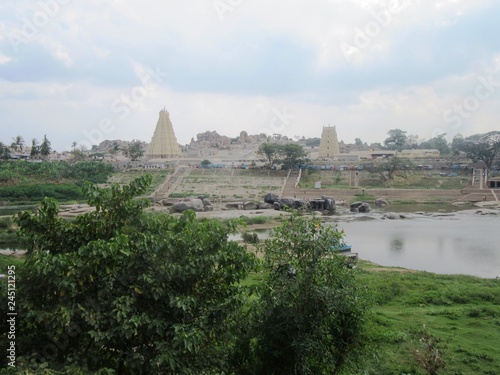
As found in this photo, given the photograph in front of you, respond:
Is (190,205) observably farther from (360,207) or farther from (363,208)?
(363,208)

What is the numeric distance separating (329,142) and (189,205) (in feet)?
140

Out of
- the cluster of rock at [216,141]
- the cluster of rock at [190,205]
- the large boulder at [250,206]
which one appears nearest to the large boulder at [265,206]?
the large boulder at [250,206]

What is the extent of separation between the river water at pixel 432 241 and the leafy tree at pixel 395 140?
63166 mm

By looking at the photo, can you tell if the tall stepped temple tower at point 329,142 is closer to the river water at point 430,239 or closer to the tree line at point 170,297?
the river water at point 430,239

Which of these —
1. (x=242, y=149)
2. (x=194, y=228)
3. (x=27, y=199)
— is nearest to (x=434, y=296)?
(x=194, y=228)

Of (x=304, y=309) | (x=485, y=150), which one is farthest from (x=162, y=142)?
(x=304, y=309)

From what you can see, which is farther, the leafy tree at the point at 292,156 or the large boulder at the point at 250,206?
the leafy tree at the point at 292,156

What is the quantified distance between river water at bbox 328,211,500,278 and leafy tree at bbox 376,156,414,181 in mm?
16044

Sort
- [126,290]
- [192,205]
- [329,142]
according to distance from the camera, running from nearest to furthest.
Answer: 1. [126,290]
2. [192,205]
3. [329,142]

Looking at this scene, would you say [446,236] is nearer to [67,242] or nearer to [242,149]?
[67,242]

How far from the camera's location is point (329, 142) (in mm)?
75750

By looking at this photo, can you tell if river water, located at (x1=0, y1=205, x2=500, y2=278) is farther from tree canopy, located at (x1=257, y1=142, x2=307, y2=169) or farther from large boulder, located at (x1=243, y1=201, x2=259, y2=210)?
tree canopy, located at (x1=257, y1=142, x2=307, y2=169)

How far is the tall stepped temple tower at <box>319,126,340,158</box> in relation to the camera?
7550cm

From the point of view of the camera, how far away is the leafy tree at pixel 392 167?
5149 centimetres
